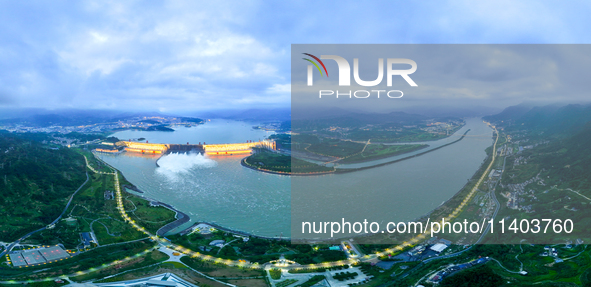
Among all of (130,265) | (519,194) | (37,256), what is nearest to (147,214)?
(37,256)

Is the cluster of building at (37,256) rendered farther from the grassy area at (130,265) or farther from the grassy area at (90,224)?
the grassy area at (130,265)

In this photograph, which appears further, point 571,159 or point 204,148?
point 204,148

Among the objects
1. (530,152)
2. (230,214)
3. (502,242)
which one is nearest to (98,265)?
(230,214)

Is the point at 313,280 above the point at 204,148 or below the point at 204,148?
below

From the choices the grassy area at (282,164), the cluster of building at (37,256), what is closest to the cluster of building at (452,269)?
the cluster of building at (37,256)

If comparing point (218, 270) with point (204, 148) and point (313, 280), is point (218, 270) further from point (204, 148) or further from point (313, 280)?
point (204, 148)
